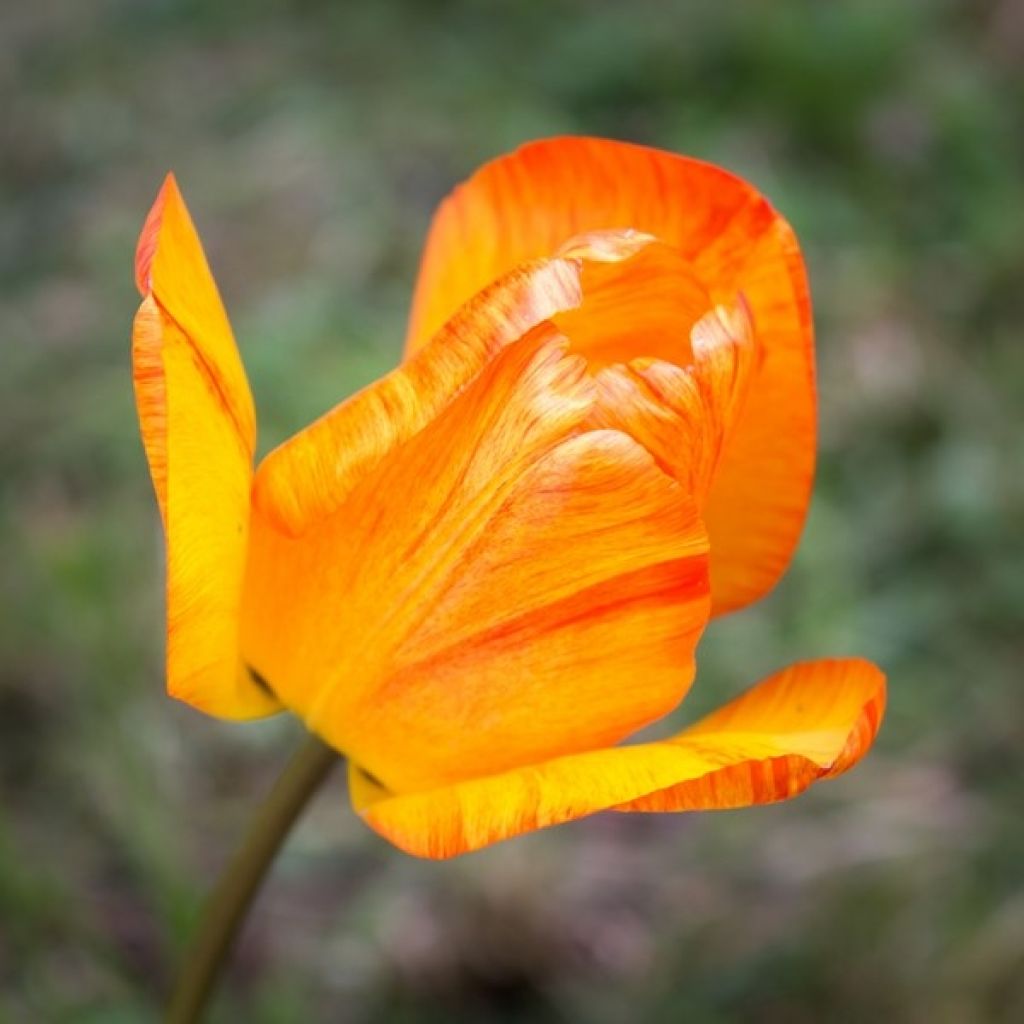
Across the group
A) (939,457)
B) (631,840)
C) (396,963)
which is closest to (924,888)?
(631,840)

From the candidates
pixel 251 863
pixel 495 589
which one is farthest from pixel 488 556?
pixel 251 863

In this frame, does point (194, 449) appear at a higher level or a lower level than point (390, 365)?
higher

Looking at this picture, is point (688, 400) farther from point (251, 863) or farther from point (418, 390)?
point (251, 863)

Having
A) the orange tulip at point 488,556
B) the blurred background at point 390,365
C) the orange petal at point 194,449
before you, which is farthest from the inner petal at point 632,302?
the blurred background at point 390,365

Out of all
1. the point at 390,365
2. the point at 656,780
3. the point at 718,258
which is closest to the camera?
the point at 656,780

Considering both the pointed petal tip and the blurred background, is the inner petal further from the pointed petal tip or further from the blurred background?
the blurred background

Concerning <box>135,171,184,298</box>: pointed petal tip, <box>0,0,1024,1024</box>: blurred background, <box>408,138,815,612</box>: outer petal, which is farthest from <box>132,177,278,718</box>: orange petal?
<box>0,0,1024,1024</box>: blurred background

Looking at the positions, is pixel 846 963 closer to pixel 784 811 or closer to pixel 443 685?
pixel 784 811
